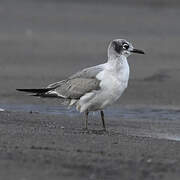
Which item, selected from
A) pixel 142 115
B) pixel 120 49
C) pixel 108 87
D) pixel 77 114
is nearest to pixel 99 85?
pixel 108 87

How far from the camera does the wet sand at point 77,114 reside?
751cm

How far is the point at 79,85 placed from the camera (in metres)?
10.7

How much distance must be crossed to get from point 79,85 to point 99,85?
0.40 metres

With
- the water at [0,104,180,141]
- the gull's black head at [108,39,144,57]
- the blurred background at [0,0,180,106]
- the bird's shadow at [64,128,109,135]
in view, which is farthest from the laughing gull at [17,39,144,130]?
the blurred background at [0,0,180,106]

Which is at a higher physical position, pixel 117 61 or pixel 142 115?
pixel 117 61

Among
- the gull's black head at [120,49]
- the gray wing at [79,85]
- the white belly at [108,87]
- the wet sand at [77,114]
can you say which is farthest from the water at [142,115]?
the gull's black head at [120,49]

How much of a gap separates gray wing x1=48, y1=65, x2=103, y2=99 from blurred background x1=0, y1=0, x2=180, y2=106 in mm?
3061

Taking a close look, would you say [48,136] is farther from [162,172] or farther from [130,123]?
[130,123]

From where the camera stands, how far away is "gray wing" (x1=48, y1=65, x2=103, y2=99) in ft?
34.6

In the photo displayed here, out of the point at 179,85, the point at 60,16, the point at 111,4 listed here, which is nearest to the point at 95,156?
the point at 179,85

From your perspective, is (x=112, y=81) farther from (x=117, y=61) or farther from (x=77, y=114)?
(x=77, y=114)

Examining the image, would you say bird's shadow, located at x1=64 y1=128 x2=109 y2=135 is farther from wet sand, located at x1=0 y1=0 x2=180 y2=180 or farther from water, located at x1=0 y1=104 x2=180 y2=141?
water, located at x1=0 y1=104 x2=180 y2=141

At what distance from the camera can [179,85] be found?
15688mm

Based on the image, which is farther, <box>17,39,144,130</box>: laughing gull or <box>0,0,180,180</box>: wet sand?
<box>17,39,144,130</box>: laughing gull
